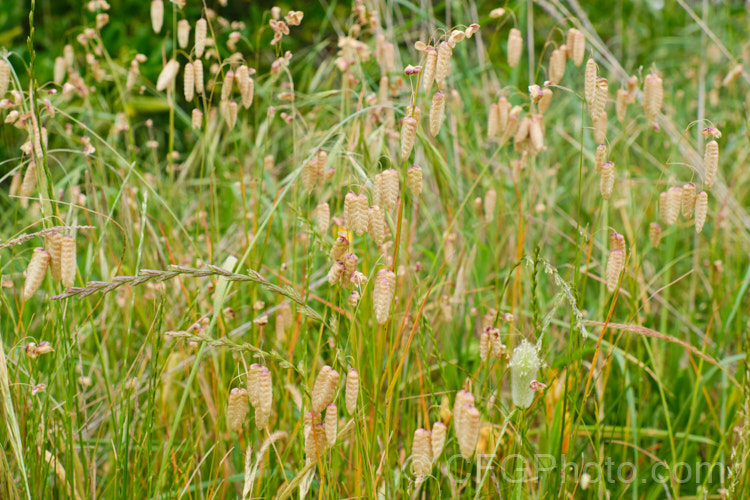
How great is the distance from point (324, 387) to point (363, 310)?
Answer: 0.40 meters

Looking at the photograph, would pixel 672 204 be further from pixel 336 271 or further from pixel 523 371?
pixel 336 271

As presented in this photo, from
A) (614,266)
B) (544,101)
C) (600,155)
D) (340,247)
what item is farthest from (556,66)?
(340,247)

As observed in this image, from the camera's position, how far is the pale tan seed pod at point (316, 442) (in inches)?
43.7

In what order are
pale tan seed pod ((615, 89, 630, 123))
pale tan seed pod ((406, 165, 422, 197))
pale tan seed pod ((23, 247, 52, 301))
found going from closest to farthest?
pale tan seed pod ((23, 247, 52, 301)), pale tan seed pod ((406, 165, 422, 197)), pale tan seed pod ((615, 89, 630, 123))

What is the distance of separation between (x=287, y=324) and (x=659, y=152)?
106 inches

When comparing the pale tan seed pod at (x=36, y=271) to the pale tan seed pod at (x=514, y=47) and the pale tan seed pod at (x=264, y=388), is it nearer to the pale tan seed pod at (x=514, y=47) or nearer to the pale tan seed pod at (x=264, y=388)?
the pale tan seed pod at (x=264, y=388)

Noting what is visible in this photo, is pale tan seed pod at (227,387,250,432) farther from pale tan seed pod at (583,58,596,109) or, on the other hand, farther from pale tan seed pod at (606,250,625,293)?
→ pale tan seed pod at (583,58,596,109)

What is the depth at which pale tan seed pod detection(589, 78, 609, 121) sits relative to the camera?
135cm

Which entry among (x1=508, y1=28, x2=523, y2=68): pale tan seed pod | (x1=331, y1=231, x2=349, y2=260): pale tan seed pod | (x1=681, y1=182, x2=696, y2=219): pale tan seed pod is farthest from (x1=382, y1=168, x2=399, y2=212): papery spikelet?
(x1=508, y1=28, x2=523, y2=68): pale tan seed pod

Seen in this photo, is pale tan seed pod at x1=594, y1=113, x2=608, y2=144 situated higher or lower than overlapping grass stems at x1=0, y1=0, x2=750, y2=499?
higher

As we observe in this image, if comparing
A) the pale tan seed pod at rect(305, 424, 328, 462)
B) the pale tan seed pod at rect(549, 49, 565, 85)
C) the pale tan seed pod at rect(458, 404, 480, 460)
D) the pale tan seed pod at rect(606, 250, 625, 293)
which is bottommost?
the pale tan seed pod at rect(305, 424, 328, 462)

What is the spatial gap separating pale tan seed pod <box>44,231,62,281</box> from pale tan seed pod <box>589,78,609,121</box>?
1025 mm

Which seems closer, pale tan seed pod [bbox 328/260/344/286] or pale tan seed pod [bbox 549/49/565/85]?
pale tan seed pod [bbox 328/260/344/286]

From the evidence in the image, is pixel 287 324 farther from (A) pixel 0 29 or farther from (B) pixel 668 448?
(A) pixel 0 29
